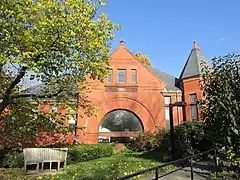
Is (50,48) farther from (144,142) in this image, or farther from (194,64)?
(194,64)

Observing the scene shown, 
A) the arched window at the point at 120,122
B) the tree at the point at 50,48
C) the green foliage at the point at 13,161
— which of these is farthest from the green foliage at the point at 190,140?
the arched window at the point at 120,122

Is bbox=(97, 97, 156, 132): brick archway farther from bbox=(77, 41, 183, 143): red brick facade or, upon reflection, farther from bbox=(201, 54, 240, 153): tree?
bbox=(201, 54, 240, 153): tree

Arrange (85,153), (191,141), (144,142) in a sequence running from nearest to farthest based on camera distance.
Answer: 1. (191,141)
2. (85,153)
3. (144,142)

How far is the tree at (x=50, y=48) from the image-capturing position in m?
9.90

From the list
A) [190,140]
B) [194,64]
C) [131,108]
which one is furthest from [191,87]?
[190,140]

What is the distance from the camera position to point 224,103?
8617mm

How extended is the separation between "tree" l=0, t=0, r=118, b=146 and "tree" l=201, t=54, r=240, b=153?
17.2ft

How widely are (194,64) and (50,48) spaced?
68.7 feet

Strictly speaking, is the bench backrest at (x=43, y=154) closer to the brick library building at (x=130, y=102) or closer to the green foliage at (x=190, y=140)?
the green foliage at (x=190, y=140)

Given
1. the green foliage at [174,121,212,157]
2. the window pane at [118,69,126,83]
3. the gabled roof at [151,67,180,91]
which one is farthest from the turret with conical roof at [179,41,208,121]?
the green foliage at [174,121,212,157]

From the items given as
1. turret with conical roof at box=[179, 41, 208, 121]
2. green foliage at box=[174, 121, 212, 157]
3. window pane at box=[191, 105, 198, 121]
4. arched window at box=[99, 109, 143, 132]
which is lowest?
green foliage at box=[174, 121, 212, 157]

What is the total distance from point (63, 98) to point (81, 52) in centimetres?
320

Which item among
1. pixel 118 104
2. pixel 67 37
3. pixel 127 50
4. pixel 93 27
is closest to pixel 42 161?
pixel 67 37

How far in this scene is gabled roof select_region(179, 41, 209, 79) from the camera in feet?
88.0
